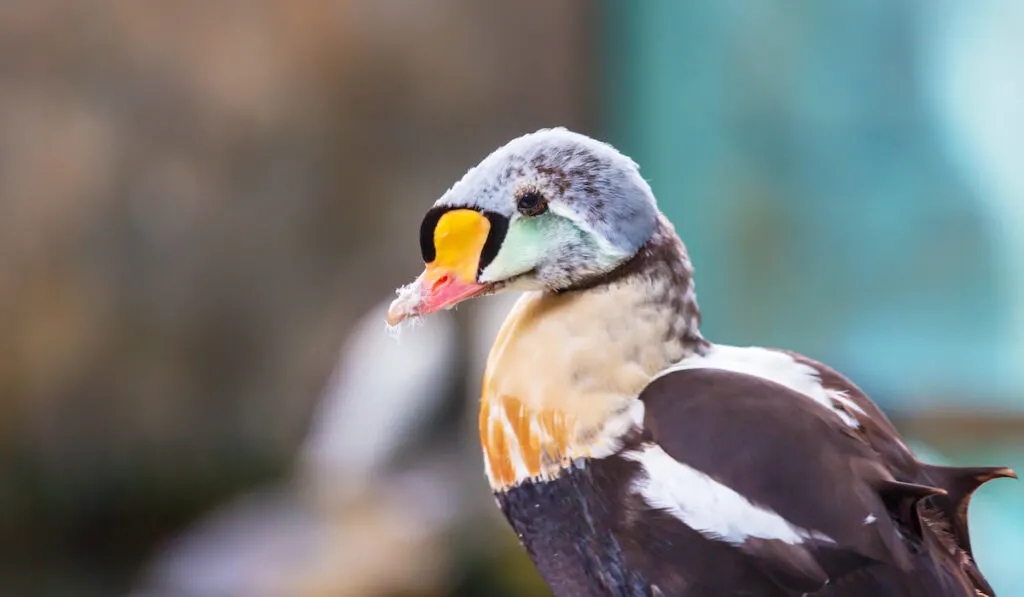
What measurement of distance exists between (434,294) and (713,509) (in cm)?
13

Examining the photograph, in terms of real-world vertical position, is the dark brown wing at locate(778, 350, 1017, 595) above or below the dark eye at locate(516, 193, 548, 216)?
below

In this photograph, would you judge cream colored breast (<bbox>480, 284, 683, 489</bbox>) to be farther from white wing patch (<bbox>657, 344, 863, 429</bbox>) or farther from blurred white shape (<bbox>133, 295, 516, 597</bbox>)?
blurred white shape (<bbox>133, 295, 516, 597</bbox>)

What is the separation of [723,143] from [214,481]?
823mm

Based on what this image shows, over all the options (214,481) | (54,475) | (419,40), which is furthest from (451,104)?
(54,475)

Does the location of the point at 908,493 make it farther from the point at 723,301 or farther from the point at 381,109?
the point at 381,109

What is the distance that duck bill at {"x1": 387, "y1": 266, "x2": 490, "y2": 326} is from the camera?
0.36 meters

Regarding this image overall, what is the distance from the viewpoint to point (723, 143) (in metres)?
1.19

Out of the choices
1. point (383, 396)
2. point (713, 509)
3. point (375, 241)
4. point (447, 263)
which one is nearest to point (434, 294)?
point (447, 263)

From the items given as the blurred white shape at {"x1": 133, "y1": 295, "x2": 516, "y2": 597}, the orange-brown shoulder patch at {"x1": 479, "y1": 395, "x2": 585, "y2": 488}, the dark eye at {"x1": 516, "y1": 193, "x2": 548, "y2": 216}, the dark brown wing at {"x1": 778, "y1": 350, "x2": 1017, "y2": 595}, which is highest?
the dark eye at {"x1": 516, "y1": 193, "x2": 548, "y2": 216}

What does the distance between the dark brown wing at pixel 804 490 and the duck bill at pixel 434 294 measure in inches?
3.2

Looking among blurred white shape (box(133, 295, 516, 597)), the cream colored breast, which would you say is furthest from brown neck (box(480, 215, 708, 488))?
blurred white shape (box(133, 295, 516, 597))

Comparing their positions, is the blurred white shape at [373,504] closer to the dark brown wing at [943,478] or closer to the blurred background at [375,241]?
the blurred background at [375,241]

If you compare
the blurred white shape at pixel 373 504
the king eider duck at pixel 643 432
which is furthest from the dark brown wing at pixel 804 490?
the blurred white shape at pixel 373 504

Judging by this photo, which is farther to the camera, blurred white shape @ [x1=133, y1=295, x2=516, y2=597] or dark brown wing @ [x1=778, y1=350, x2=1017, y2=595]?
blurred white shape @ [x1=133, y1=295, x2=516, y2=597]
